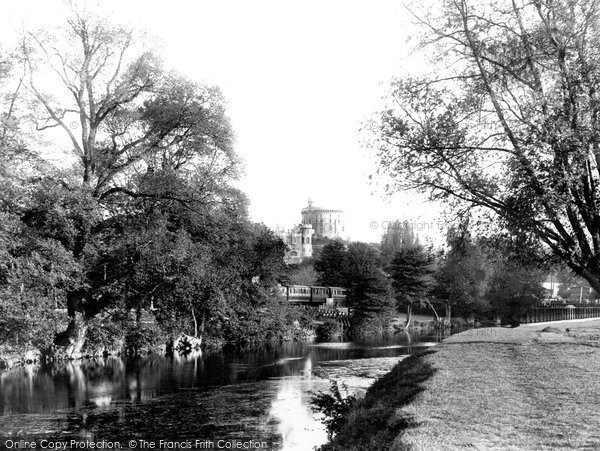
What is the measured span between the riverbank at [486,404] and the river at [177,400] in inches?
98.1

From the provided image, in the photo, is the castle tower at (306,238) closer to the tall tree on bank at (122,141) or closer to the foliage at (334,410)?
the tall tree on bank at (122,141)

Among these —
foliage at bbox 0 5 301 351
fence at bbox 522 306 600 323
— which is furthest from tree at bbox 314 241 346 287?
foliage at bbox 0 5 301 351

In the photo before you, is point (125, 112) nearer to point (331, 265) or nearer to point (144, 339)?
point (144, 339)

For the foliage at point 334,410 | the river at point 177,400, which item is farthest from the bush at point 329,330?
the foliage at point 334,410

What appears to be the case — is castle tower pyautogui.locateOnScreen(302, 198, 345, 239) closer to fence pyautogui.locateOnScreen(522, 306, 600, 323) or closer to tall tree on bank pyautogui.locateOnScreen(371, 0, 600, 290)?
fence pyautogui.locateOnScreen(522, 306, 600, 323)

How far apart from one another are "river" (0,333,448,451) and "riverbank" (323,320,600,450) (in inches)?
98.1

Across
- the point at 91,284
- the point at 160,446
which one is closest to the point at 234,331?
the point at 91,284

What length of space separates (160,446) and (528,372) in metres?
7.90

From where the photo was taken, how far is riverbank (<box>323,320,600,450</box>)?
7.61 metres

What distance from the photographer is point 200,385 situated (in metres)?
20.9

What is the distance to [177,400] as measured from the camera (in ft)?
58.9

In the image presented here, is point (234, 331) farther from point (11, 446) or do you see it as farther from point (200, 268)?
point (11, 446)

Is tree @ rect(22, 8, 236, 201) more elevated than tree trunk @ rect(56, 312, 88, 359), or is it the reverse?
tree @ rect(22, 8, 236, 201)

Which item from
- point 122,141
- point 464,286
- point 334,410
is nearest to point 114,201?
point 122,141
